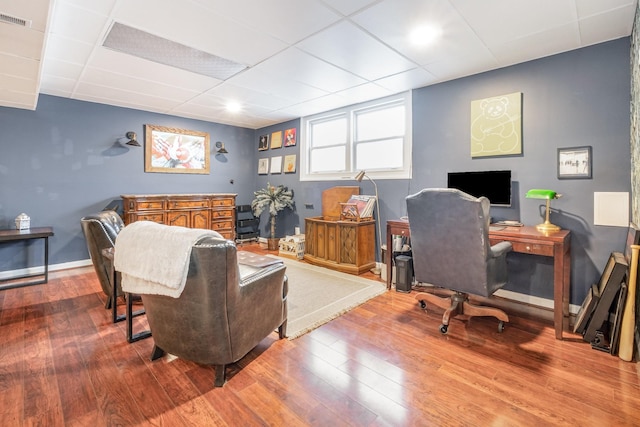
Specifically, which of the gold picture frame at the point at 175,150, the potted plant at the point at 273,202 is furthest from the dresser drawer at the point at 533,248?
the gold picture frame at the point at 175,150

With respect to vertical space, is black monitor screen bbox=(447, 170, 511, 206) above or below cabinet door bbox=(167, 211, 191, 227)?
above

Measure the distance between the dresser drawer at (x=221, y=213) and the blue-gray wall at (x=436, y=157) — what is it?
2.31ft

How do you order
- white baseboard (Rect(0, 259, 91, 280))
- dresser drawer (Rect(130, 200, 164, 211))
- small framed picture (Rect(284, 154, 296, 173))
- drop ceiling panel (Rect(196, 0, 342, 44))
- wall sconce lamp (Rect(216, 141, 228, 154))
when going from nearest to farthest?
drop ceiling panel (Rect(196, 0, 342, 44)) → white baseboard (Rect(0, 259, 91, 280)) → dresser drawer (Rect(130, 200, 164, 211)) → small framed picture (Rect(284, 154, 296, 173)) → wall sconce lamp (Rect(216, 141, 228, 154))

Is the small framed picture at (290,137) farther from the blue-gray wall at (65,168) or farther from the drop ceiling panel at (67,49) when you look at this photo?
the drop ceiling panel at (67,49)

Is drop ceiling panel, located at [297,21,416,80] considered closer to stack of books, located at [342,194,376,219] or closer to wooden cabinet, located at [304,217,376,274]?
stack of books, located at [342,194,376,219]

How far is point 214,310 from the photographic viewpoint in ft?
5.70

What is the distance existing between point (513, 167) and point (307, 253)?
311 centimetres

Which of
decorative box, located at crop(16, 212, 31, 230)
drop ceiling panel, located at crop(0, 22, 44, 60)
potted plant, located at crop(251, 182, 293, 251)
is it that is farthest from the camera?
potted plant, located at crop(251, 182, 293, 251)

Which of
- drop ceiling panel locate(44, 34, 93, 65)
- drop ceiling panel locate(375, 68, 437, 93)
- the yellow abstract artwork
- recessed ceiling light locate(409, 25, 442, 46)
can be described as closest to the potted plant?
drop ceiling panel locate(375, 68, 437, 93)

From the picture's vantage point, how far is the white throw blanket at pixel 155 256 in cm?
165

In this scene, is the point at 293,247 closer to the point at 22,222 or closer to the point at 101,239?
the point at 101,239

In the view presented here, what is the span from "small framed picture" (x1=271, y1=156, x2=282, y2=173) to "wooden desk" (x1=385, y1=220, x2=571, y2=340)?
4347mm

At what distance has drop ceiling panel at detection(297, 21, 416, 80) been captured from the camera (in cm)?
264

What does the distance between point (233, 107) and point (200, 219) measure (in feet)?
6.68
